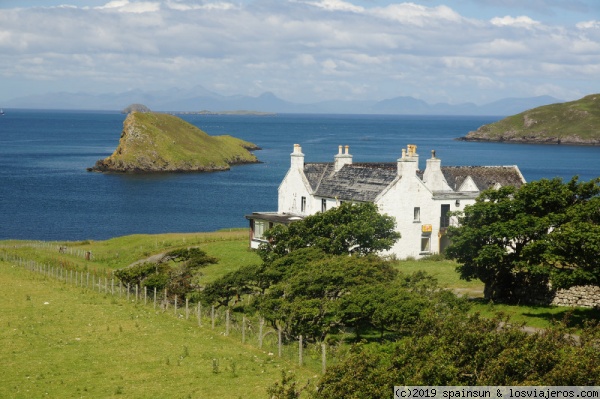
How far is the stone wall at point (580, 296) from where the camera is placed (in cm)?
4021

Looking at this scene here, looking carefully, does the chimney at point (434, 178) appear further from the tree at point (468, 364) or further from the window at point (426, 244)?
the tree at point (468, 364)

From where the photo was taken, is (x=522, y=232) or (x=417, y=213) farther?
(x=417, y=213)

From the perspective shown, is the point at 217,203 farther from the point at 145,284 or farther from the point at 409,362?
the point at 409,362

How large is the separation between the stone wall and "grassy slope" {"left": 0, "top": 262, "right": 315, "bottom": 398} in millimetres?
17617

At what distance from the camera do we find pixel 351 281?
35.6m

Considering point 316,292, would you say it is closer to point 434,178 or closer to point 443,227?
point 443,227

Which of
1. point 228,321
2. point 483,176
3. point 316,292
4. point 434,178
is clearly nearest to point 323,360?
point 316,292

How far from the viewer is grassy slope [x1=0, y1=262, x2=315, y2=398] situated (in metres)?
27.8

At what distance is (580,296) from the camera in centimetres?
4069

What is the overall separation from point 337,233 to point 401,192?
1379 cm

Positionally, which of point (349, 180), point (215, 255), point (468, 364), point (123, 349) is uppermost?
point (349, 180)

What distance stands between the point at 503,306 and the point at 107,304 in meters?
21.0

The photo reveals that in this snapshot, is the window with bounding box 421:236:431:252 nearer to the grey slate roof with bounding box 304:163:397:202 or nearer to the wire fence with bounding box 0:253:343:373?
the grey slate roof with bounding box 304:163:397:202

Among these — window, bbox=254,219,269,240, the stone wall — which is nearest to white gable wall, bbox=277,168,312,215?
window, bbox=254,219,269,240
